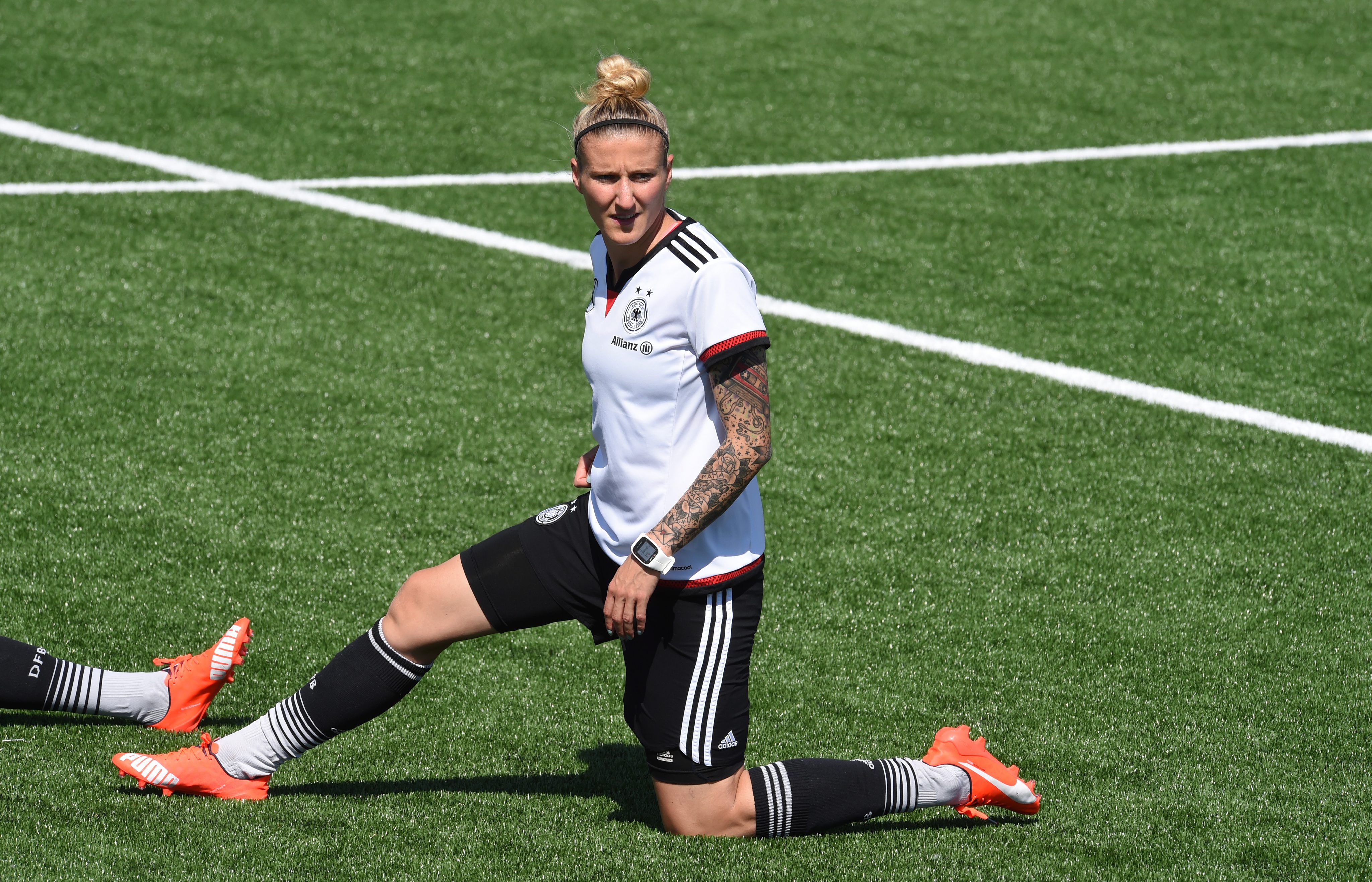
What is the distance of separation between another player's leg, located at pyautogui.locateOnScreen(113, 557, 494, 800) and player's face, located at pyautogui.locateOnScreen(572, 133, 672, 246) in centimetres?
110

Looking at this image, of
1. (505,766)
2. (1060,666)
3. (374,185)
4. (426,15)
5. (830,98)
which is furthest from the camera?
(426,15)

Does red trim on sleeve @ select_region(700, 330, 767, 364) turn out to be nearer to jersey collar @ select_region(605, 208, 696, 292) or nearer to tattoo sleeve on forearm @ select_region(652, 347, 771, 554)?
tattoo sleeve on forearm @ select_region(652, 347, 771, 554)

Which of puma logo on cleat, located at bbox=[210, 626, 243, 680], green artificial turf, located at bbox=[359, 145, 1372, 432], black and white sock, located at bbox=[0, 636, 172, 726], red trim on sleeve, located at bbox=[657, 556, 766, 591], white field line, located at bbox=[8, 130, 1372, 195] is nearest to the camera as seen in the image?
red trim on sleeve, located at bbox=[657, 556, 766, 591]

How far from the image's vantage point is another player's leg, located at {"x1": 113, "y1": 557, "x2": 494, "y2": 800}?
4.32 m

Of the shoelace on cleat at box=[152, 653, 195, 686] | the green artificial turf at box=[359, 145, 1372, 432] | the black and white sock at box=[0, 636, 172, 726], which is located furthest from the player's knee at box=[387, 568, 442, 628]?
the green artificial turf at box=[359, 145, 1372, 432]

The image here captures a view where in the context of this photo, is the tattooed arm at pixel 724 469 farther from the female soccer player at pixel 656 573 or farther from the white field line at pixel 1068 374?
the white field line at pixel 1068 374

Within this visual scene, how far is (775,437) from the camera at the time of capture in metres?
7.47

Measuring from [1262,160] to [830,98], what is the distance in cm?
321

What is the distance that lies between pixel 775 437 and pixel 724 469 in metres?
3.65

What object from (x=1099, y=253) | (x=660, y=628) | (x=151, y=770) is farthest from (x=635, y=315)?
(x=1099, y=253)

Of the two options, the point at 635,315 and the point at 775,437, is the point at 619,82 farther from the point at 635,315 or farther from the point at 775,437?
the point at 775,437

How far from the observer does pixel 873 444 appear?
734 cm

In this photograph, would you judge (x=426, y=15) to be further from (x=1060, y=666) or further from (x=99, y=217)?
(x=1060, y=666)

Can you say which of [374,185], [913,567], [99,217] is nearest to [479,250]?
[374,185]
